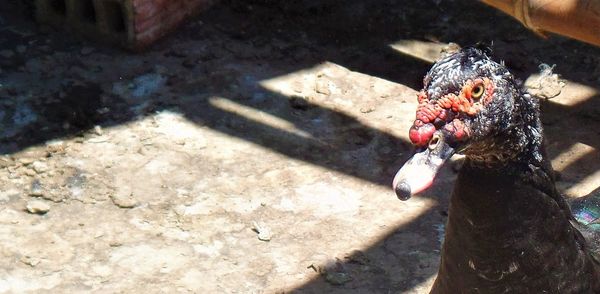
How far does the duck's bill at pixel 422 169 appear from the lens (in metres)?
2.48

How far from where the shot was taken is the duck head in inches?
97.2

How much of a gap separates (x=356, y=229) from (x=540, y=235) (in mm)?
1952

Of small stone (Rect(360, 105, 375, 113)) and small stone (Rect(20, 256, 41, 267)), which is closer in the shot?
small stone (Rect(20, 256, 41, 267))

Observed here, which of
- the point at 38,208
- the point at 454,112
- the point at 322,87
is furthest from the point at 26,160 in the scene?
the point at 454,112

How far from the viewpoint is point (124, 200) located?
486 centimetres

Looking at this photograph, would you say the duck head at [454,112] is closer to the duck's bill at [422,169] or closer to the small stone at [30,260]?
the duck's bill at [422,169]

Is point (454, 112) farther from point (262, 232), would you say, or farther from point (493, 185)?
point (262, 232)

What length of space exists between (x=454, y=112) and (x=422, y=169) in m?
0.16

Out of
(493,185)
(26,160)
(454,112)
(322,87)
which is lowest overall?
(26,160)

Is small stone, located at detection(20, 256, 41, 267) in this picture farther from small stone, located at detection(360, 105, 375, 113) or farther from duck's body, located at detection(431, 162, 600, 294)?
duck's body, located at detection(431, 162, 600, 294)

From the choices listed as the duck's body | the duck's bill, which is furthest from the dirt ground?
the duck's bill

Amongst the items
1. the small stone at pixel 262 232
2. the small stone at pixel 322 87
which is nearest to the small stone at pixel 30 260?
the small stone at pixel 262 232

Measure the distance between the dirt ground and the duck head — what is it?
190cm

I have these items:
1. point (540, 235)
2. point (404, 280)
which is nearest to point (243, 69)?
point (404, 280)
